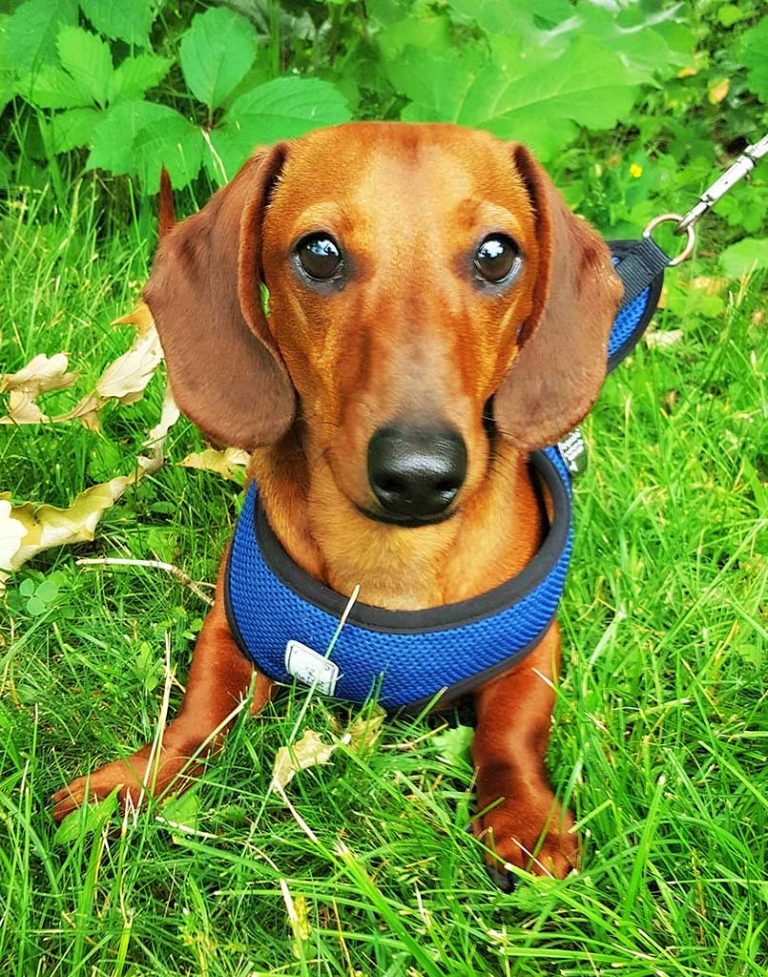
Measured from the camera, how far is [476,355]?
1.58 meters

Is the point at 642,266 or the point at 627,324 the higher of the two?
the point at 642,266

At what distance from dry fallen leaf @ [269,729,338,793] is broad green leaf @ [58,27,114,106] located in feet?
6.21

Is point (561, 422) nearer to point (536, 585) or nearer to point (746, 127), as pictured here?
point (536, 585)

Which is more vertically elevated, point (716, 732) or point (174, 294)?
point (174, 294)

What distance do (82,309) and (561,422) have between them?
1521mm

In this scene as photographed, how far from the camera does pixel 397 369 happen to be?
1446 mm

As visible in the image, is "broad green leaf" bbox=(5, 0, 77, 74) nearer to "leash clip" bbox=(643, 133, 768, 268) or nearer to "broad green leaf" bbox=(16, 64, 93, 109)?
"broad green leaf" bbox=(16, 64, 93, 109)

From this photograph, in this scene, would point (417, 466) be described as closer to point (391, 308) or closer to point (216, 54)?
point (391, 308)

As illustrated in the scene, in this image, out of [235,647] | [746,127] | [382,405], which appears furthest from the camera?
[746,127]

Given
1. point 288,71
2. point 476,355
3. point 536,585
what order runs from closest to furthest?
point 476,355 → point 536,585 → point 288,71

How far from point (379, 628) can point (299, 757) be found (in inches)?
9.9

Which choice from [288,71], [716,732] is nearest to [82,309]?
[288,71]

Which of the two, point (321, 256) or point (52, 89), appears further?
point (52, 89)

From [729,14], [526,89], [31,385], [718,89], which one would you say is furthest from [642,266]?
[729,14]
